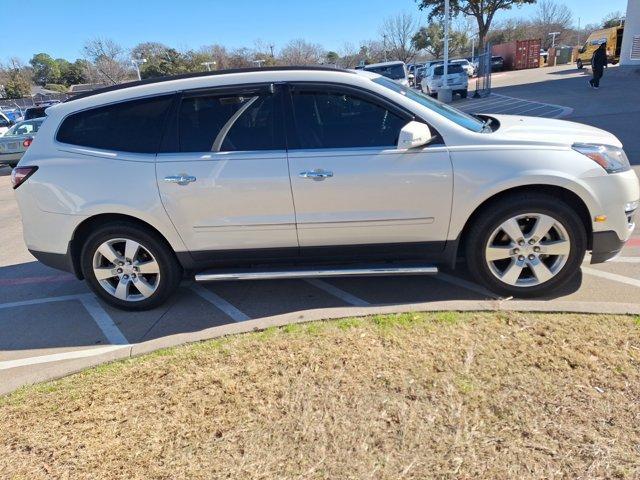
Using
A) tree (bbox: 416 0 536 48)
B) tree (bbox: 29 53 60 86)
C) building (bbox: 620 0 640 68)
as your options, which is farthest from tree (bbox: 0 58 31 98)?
building (bbox: 620 0 640 68)

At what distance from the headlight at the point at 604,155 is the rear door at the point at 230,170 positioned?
7.30 ft

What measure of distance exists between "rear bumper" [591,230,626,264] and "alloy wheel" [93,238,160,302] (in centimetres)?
351

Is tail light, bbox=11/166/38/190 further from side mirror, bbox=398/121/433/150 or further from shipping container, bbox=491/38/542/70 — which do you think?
shipping container, bbox=491/38/542/70

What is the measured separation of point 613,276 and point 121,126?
441 centimetres

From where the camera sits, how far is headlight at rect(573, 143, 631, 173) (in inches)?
131

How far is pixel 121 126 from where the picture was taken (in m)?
3.73

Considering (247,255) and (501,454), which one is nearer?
(501,454)

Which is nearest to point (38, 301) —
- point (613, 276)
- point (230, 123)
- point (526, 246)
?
point (230, 123)

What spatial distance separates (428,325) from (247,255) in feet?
5.10

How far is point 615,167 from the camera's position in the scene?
3.36 metres

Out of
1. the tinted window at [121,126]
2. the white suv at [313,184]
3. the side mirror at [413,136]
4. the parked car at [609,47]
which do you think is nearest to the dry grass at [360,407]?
the white suv at [313,184]

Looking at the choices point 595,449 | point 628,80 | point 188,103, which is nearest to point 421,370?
point 595,449

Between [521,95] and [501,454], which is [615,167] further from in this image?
[521,95]

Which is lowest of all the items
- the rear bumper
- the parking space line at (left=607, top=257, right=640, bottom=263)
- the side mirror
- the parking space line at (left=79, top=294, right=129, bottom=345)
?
the parking space line at (left=79, top=294, right=129, bottom=345)
